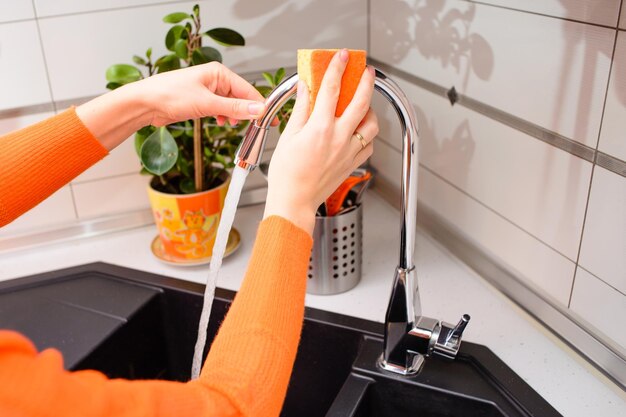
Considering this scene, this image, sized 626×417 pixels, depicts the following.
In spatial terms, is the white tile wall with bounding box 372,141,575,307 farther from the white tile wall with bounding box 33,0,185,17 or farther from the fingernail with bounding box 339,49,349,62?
the white tile wall with bounding box 33,0,185,17

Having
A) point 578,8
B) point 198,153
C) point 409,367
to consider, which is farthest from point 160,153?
point 578,8

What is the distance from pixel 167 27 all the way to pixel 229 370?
2.70ft

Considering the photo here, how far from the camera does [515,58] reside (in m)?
0.88

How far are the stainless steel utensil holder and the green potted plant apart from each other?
192 millimetres

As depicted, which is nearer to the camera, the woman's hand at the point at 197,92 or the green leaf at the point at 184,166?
the woman's hand at the point at 197,92

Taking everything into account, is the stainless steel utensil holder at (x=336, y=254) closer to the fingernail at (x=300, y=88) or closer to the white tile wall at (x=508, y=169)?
the white tile wall at (x=508, y=169)

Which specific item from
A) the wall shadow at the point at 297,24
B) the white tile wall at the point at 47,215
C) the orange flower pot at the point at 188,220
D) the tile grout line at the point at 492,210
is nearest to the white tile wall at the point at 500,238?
the tile grout line at the point at 492,210

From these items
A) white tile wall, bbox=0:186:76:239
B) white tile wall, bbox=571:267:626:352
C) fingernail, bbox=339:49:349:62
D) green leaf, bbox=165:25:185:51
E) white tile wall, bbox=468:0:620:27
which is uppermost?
white tile wall, bbox=468:0:620:27

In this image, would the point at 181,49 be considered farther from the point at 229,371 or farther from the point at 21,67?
the point at 229,371

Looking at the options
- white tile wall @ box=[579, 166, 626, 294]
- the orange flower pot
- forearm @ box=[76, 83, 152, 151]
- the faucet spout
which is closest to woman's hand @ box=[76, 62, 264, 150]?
forearm @ box=[76, 83, 152, 151]

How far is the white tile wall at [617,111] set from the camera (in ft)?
2.35

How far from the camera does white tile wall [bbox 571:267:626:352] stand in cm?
79

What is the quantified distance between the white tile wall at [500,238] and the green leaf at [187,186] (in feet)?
1.38

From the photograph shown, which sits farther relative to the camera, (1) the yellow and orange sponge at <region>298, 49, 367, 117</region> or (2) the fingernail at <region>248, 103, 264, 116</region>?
A: (2) the fingernail at <region>248, 103, 264, 116</region>
